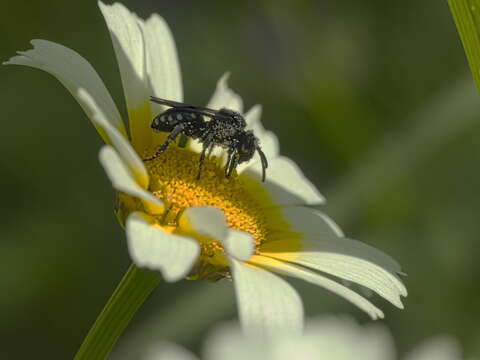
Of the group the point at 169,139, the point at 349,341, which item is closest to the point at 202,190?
the point at 169,139

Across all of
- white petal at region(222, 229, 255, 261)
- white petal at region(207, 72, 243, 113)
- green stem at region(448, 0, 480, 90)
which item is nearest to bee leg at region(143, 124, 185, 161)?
white petal at region(207, 72, 243, 113)

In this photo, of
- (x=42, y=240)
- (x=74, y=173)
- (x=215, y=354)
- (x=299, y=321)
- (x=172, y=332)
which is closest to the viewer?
(x=215, y=354)

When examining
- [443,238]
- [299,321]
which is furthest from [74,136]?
[299,321]

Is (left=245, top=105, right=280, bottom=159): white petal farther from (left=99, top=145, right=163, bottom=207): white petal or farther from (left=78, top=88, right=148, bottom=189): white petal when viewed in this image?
(left=99, top=145, right=163, bottom=207): white petal

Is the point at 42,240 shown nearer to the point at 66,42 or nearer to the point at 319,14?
the point at 66,42

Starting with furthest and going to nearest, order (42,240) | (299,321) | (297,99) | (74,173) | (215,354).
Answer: (297,99) → (74,173) → (42,240) → (299,321) → (215,354)

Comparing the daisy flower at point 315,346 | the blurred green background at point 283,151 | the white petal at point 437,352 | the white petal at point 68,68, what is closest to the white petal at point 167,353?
the daisy flower at point 315,346

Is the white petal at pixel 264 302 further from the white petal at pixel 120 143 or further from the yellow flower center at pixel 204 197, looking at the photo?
the white petal at pixel 120 143

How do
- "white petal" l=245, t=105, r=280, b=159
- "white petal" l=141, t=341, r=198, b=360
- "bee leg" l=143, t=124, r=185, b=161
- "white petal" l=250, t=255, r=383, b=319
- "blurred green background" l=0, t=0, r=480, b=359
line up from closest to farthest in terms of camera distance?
"white petal" l=141, t=341, r=198, b=360, "white petal" l=250, t=255, r=383, b=319, "bee leg" l=143, t=124, r=185, b=161, "white petal" l=245, t=105, r=280, b=159, "blurred green background" l=0, t=0, r=480, b=359

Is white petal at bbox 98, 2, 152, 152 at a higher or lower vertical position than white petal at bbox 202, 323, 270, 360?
higher
